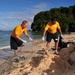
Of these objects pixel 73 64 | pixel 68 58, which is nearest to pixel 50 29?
pixel 68 58

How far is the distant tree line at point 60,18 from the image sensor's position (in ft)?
265

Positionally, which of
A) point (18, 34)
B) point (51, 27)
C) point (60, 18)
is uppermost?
point (51, 27)

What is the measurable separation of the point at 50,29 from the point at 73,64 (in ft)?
10.0

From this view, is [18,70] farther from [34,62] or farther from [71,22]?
[71,22]

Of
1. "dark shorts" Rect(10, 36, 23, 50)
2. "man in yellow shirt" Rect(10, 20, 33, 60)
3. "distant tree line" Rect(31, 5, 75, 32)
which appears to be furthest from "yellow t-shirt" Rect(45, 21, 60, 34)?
"distant tree line" Rect(31, 5, 75, 32)

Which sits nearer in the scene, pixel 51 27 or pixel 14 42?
pixel 14 42

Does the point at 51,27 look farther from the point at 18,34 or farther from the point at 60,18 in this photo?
the point at 60,18

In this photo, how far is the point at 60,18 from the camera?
82625 millimetres

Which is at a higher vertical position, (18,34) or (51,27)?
(51,27)

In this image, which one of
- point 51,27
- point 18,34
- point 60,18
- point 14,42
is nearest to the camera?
point 18,34

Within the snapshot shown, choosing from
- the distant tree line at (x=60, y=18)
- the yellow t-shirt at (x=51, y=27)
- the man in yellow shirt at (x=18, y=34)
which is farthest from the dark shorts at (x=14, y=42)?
the distant tree line at (x=60, y=18)

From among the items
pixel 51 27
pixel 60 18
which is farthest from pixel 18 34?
pixel 60 18

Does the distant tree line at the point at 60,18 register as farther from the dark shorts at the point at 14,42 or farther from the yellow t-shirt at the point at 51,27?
the dark shorts at the point at 14,42

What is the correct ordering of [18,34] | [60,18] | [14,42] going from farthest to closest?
[60,18]
[14,42]
[18,34]
